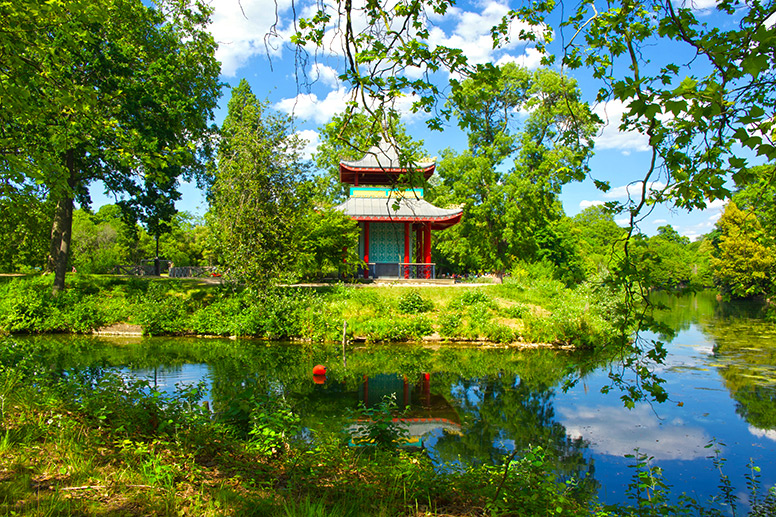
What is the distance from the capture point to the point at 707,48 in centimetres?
222

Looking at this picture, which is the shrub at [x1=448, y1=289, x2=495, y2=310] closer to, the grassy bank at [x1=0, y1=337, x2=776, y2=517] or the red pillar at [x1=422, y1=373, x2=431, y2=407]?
the red pillar at [x1=422, y1=373, x2=431, y2=407]

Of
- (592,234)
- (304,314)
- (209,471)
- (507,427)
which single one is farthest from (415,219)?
(592,234)

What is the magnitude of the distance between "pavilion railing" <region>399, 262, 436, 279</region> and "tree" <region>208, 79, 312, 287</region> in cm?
734

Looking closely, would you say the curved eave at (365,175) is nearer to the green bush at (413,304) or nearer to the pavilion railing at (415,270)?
the pavilion railing at (415,270)

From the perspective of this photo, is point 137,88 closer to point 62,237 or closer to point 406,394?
point 62,237

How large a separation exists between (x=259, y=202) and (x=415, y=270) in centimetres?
963

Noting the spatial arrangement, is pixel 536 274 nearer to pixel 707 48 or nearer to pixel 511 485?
pixel 511 485

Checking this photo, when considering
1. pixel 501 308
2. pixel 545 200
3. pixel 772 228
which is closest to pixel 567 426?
pixel 772 228

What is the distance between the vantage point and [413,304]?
17156 mm

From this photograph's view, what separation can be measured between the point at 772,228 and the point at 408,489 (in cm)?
529

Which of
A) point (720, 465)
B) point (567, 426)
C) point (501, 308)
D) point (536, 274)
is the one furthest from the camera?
point (536, 274)

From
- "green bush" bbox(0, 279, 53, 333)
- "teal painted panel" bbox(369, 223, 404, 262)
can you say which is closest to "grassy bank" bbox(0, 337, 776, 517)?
"green bush" bbox(0, 279, 53, 333)

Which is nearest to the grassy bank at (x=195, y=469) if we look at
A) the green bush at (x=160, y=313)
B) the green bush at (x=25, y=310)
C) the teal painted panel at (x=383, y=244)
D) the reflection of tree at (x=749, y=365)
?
the reflection of tree at (x=749, y=365)

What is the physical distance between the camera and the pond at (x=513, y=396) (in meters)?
6.41
